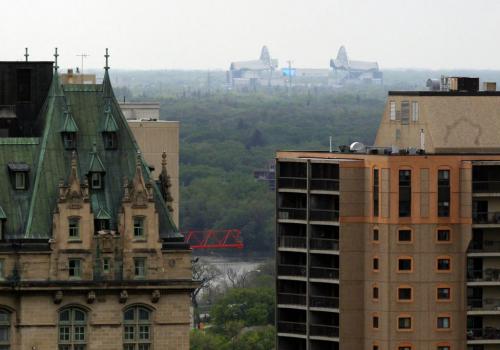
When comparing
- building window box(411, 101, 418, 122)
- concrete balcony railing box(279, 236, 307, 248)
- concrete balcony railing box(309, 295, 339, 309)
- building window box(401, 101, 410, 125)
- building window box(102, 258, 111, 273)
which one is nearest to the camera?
building window box(102, 258, 111, 273)

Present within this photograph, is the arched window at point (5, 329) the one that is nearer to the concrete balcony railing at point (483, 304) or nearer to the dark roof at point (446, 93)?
the concrete balcony railing at point (483, 304)

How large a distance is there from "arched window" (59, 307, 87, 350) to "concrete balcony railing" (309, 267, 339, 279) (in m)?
37.6

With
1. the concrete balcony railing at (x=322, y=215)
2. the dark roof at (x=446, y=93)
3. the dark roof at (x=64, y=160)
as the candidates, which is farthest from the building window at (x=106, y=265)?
the dark roof at (x=446, y=93)

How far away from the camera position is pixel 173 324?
124125 mm

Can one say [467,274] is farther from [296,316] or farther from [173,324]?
[173,324]

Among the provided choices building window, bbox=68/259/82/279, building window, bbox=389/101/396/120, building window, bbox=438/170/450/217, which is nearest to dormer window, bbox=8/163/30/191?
building window, bbox=68/259/82/279

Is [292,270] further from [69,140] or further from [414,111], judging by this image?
[69,140]

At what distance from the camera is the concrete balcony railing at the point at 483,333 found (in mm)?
158750

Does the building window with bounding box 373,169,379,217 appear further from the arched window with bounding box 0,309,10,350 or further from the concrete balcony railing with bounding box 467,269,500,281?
the arched window with bounding box 0,309,10,350

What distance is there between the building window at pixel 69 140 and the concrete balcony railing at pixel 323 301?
36511mm

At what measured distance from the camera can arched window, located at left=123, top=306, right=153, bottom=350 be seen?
123188mm

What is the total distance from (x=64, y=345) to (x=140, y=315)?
3.43m

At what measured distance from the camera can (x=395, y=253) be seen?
6225 inches

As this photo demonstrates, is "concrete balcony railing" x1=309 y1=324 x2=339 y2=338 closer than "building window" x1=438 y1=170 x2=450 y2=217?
No
